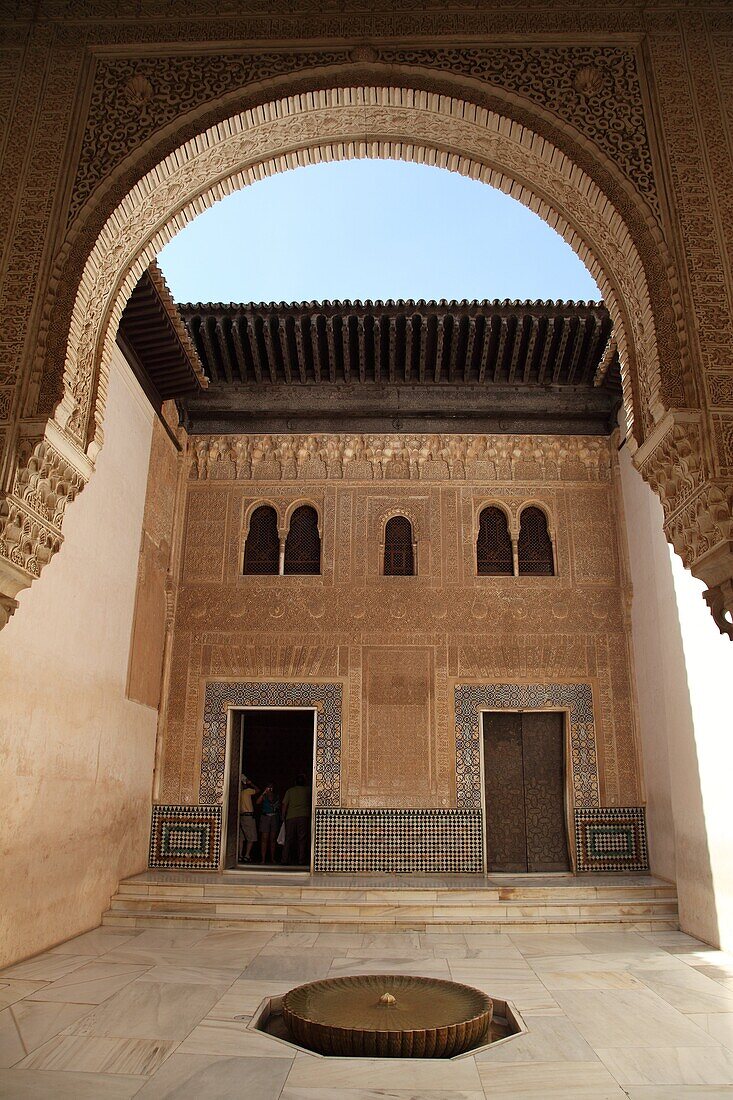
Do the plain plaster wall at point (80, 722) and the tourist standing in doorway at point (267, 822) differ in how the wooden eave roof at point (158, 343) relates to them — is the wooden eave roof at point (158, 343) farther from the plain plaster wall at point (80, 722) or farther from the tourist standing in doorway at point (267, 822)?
the tourist standing in doorway at point (267, 822)

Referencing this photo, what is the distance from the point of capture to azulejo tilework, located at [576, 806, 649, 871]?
24.2 feet

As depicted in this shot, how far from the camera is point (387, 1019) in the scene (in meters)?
3.40

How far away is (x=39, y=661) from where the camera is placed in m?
5.13

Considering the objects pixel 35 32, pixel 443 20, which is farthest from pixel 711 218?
pixel 35 32

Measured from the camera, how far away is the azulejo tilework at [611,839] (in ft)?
24.2

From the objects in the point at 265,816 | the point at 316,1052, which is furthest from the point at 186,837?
the point at 316,1052

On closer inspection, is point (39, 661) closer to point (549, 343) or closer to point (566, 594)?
point (566, 594)

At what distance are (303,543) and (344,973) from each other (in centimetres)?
451

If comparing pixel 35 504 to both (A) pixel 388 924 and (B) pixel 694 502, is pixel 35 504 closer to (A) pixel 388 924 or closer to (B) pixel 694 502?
(B) pixel 694 502

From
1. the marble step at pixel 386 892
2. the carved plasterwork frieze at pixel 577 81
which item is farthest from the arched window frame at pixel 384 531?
the carved plasterwork frieze at pixel 577 81

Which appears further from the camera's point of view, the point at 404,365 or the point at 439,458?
the point at 439,458

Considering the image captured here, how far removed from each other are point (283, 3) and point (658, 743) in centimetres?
634

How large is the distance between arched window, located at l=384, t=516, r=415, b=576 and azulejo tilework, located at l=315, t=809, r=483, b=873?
2399mm

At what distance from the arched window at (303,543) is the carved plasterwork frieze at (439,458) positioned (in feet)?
1.31
